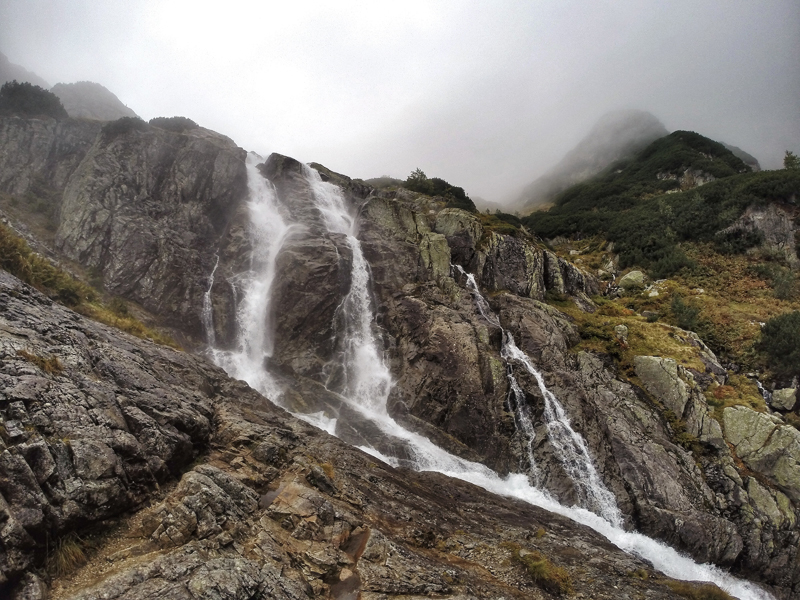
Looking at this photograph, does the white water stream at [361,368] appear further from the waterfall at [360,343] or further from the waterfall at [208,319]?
the waterfall at [208,319]

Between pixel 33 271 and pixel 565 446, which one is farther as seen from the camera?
pixel 565 446

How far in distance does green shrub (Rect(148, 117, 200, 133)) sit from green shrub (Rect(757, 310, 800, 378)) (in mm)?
60416

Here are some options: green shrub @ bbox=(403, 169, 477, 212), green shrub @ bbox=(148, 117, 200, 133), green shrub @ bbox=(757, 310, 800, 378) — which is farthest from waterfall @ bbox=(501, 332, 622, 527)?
green shrub @ bbox=(148, 117, 200, 133)

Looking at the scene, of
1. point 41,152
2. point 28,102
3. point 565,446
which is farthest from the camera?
point 28,102

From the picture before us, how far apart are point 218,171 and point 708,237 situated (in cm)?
6099

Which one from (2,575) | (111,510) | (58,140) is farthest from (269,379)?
(58,140)

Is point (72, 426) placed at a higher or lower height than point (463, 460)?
higher

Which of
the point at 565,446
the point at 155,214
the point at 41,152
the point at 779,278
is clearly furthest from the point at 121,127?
the point at 779,278

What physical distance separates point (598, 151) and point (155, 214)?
435ft

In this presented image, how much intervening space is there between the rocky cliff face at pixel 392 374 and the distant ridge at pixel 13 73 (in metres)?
70.6

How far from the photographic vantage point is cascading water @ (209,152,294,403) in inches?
1140

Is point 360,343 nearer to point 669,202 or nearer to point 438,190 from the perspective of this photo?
point 438,190

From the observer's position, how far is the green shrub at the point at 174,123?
45.5m

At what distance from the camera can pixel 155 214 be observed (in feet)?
118
